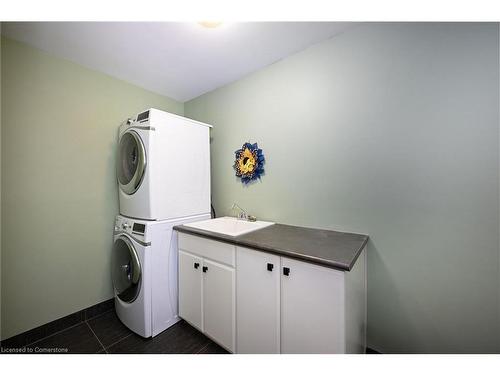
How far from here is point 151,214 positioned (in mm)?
1452

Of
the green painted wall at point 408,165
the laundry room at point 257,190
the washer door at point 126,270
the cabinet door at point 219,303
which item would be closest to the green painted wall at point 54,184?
the laundry room at point 257,190

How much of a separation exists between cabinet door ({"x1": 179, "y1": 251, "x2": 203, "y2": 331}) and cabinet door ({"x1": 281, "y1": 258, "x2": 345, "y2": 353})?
0.71 metres

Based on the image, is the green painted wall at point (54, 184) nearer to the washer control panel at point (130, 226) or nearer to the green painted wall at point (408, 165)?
the washer control panel at point (130, 226)

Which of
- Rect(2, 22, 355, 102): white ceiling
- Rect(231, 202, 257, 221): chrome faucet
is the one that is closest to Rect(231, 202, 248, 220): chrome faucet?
Rect(231, 202, 257, 221): chrome faucet

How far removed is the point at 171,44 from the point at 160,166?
96 centimetres

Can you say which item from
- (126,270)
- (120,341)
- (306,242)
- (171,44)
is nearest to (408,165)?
(306,242)

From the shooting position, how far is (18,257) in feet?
4.54

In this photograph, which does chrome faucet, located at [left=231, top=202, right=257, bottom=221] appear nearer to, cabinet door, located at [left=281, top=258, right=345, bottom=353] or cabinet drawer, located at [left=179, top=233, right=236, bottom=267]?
cabinet drawer, located at [left=179, top=233, right=236, bottom=267]

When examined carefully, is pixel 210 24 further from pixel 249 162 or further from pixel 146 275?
pixel 146 275

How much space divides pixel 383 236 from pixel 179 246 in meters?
1.53

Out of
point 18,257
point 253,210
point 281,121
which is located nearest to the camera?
point 18,257

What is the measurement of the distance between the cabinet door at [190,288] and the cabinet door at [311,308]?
0.71 meters
